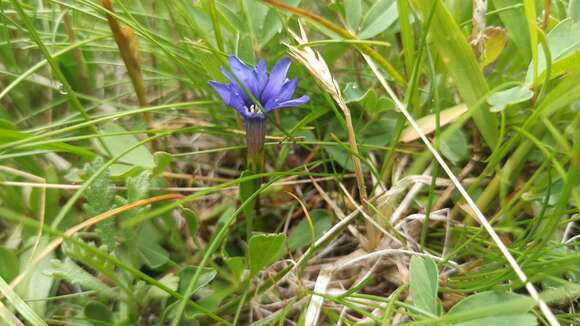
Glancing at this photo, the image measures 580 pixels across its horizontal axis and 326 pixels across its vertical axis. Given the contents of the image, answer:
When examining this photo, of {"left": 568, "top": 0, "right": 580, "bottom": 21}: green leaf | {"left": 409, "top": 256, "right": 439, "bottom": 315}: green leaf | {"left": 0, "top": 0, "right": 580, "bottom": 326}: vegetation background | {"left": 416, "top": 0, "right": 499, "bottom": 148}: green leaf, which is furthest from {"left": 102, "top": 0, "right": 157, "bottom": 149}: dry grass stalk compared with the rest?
{"left": 568, "top": 0, "right": 580, "bottom": 21}: green leaf

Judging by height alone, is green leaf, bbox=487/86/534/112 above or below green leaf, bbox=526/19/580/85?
below

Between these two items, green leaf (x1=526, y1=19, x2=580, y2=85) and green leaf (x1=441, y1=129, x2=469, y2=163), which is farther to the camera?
green leaf (x1=441, y1=129, x2=469, y2=163)

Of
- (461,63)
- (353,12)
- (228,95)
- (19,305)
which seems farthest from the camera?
(353,12)

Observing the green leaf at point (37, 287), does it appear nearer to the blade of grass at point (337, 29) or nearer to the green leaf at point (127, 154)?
the green leaf at point (127, 154)

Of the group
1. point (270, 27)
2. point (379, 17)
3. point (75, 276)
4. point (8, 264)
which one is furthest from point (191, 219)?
point (379, 17)

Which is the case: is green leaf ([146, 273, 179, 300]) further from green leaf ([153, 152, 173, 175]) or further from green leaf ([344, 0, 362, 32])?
green leaf ([344, 0, 362, 32])

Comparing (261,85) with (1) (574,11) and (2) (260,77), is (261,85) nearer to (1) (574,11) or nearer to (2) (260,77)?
(2) (260,77)

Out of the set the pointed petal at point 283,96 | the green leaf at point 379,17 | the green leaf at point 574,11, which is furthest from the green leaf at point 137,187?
the green leaf at point 574,11

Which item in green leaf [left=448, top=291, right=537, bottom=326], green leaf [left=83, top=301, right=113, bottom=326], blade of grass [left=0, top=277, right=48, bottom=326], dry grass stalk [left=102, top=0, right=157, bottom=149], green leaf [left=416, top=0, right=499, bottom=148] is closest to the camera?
green leaf [left=448, top=291, right=537, bottom=326]
